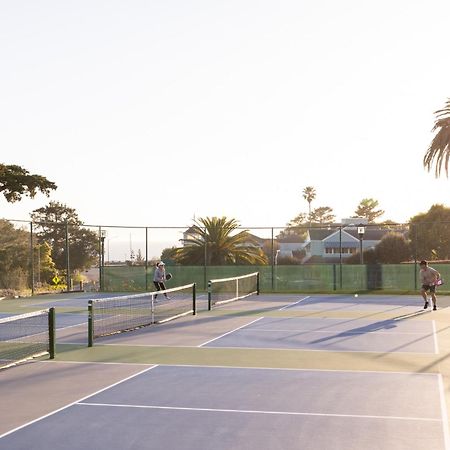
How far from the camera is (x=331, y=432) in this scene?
28.2ft

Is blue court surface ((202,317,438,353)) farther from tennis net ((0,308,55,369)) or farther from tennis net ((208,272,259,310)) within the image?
tennis net ((208,272,259,310))

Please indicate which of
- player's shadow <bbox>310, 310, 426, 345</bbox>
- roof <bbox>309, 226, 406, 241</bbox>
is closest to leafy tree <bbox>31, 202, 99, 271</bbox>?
roof <bbox>309, 226, 406, 241</bbox>

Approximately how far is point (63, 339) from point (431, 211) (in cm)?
6119

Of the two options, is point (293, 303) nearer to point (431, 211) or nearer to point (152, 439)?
point (152, 439)

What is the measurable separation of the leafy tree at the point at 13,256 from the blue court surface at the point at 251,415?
98.3ft

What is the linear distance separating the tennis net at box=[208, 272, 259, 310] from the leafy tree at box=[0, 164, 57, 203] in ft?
35.5

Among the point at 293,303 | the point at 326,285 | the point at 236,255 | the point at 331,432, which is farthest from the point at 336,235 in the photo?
the point at 331,432

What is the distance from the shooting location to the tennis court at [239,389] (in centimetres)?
844

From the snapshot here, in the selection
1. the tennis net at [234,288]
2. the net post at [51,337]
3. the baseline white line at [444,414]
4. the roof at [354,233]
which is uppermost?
the roof at [354,233]

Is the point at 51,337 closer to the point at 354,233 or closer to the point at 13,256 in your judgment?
the point at 13,256

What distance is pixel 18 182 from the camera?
3769cm

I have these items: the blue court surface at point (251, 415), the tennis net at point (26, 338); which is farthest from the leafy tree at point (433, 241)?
the blue court surface at point (251, 415)

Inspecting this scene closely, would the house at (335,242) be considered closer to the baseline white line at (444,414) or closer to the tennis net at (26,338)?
the tennis net at (26,338)

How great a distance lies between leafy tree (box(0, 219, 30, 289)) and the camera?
133 feet
